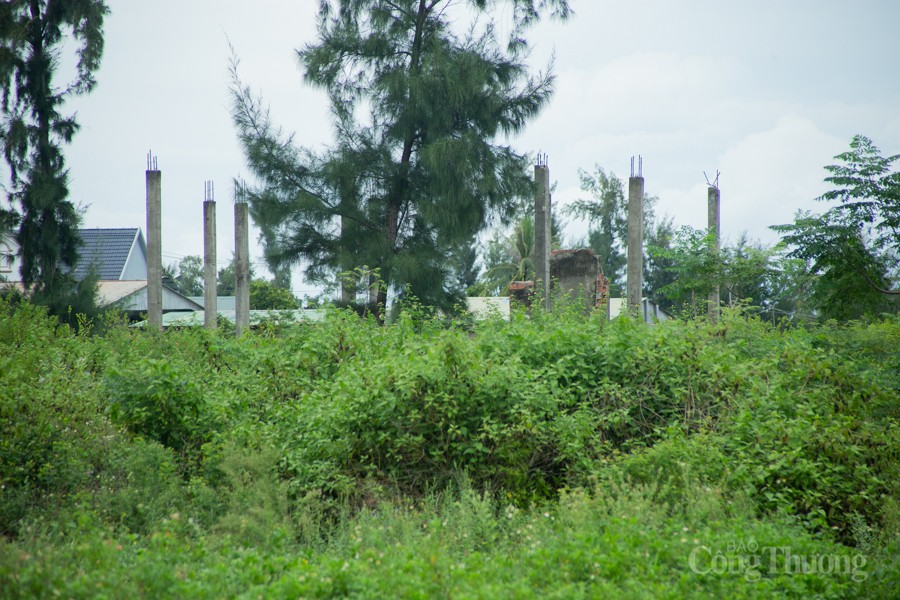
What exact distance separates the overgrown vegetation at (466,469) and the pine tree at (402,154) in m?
6.02

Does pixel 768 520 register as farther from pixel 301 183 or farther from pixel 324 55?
pixel 324 55

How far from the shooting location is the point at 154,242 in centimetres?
1214

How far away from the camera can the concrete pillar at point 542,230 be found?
11.9 m

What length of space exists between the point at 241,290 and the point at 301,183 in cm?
219

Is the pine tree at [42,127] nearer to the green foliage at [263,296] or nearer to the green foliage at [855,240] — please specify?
the green foliage at [263,296]

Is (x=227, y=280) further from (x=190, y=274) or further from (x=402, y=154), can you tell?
(x=402, y=154)

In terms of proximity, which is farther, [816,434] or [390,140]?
[390,140]

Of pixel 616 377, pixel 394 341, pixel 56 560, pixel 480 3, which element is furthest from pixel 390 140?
pixel 56 560

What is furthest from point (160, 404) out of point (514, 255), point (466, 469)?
point (514, 255)

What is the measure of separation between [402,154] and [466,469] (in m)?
9.32

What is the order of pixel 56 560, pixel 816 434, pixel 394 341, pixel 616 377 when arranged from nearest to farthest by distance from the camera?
pixel 56 560 → pixel 816 434 → pixel 616 377 → pixel 394 341

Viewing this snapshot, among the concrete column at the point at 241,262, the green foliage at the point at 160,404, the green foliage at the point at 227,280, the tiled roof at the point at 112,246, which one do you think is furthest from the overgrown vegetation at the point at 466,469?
the green foliage at the point at 227,280

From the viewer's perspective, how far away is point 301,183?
13047mm

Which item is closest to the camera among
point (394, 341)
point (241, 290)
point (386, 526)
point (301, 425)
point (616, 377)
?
point (386, 526)
